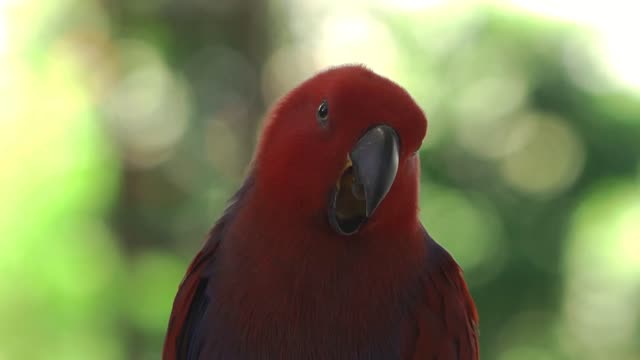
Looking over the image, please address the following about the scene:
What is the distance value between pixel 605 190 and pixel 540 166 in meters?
0.40

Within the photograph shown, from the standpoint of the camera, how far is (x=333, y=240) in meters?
1.61

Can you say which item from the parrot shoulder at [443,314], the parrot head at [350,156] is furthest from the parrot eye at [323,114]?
the parrot shoulder at [443,314]

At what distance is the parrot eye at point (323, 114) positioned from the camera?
1.59 m

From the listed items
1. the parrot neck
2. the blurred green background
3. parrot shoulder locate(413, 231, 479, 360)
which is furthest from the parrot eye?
the blurred green background

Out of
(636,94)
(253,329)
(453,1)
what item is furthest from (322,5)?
(253,329)

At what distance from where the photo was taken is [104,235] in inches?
224

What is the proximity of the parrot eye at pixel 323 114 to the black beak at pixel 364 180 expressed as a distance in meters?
0.09

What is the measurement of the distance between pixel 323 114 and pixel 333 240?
0.76ft

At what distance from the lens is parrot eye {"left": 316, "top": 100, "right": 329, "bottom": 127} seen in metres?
1.59

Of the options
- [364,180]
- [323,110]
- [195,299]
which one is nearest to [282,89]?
[195,299]

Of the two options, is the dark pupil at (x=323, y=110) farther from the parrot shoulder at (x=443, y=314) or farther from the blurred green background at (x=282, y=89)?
the blurred green background at (x=282, y=89)

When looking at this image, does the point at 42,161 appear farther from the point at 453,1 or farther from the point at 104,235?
the point at 453,1

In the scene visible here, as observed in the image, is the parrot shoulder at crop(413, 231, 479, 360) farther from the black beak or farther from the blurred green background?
the blurred green background

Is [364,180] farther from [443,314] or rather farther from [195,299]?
[195,299]
